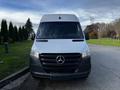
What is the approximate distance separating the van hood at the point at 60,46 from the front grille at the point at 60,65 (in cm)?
13

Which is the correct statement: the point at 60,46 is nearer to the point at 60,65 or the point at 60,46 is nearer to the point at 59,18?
the point at 60,65

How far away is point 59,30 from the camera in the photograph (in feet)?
30.9

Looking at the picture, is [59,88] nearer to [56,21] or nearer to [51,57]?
[51,57]

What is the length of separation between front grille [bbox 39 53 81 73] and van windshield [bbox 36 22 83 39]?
5.09 feet

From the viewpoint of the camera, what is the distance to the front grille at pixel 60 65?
755 centimetres

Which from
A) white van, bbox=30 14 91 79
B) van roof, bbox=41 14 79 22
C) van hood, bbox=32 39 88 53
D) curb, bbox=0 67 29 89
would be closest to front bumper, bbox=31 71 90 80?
white van, bbox=30 14 91 79

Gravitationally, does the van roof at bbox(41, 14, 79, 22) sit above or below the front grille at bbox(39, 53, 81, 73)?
above

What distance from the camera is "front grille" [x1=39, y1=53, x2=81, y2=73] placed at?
24.8ft

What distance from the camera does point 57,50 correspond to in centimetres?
765

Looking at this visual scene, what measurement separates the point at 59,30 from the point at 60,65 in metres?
2.23

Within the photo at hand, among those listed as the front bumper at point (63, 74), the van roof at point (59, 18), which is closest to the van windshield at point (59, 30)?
the van roof at point (59, 18)

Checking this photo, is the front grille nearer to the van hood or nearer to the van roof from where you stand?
the van hood

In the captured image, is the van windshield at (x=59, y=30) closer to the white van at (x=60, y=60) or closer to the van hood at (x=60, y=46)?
the van hood at (x=60, y=46)

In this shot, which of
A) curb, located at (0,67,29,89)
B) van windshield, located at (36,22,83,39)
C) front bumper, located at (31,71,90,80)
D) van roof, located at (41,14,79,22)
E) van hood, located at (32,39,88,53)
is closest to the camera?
front bumper, located at (31,71,90,80)
